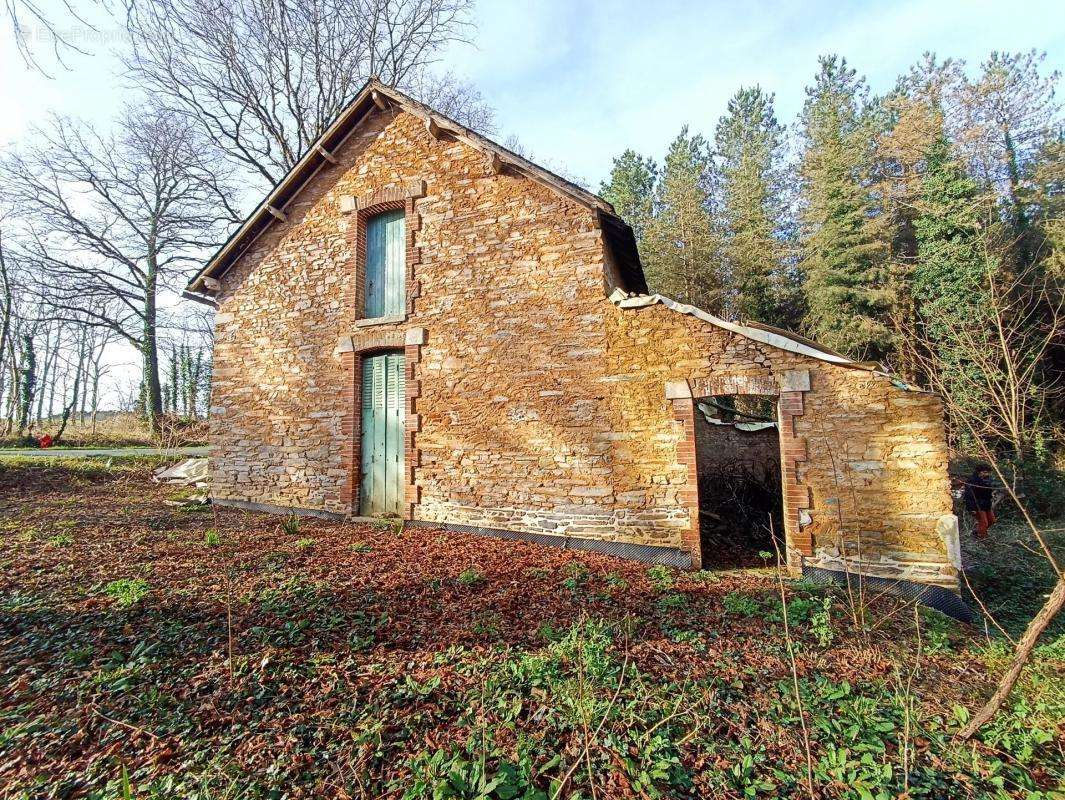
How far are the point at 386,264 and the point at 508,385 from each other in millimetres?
3686

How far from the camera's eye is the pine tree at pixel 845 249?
54.2ft

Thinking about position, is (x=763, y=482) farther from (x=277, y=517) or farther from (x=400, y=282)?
(x=277, y=517)

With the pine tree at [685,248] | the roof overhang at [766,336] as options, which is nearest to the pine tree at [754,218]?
the pine tree at [685,248]

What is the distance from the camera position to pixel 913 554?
541 centimetres

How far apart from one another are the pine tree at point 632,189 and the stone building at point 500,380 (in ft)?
51.8

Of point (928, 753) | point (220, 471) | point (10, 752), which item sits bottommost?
point (928, 753)

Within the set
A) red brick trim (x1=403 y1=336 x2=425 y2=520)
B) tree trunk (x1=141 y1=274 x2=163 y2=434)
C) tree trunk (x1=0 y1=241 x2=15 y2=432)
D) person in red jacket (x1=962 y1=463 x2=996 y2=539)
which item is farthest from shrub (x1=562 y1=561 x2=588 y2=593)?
tree trunk (x1=0 y1=241 x2=15 y2=432)

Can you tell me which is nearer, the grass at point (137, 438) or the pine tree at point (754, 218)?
the grass at point (137, 438)

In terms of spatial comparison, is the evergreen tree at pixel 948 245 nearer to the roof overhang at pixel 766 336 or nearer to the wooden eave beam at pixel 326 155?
the roof overhang at pixel 766 336

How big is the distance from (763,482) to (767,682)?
22.9 ft

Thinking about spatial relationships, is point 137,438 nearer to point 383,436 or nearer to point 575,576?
point 383,436

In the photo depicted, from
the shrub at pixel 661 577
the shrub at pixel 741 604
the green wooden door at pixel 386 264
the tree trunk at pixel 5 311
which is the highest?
the tree trunk at pixel 5 311

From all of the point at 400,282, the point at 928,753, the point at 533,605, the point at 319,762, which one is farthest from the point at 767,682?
the point at 400,282

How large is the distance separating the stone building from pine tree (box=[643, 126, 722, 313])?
11.2 m
